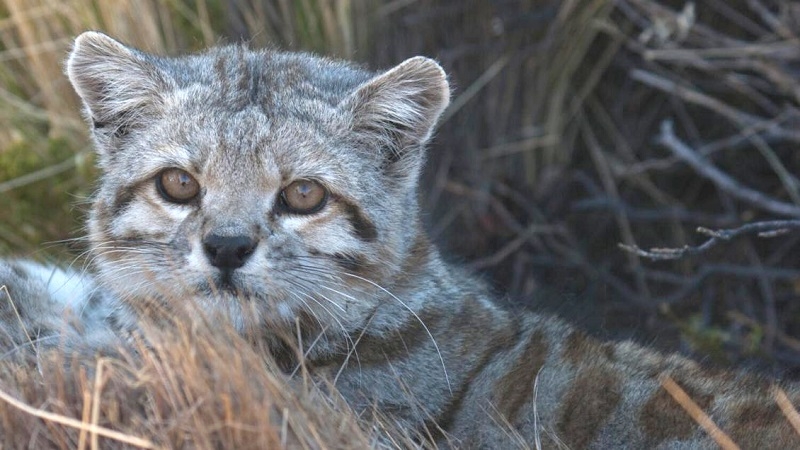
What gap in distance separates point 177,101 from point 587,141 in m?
4.97

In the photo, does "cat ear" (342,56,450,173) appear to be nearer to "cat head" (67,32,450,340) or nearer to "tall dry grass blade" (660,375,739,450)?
"cat head" (67,32,450,340)

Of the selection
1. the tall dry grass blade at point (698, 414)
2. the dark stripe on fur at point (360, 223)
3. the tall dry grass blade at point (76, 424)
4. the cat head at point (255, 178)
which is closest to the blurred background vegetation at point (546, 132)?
the cat head at point (255, 178)

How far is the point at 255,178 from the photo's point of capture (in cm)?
498

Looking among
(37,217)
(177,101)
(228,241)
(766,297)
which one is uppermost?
(177,101)

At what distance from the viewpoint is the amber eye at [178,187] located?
5.00 metres

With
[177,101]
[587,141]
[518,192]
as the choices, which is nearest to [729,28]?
[587,141]

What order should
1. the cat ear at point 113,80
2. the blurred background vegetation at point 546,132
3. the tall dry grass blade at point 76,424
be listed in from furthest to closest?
the blurred background vegetation at point 546,132 < the cat ear at point 113,80 < the tall dry grass blade at point 76,424

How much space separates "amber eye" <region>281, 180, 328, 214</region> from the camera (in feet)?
16.6

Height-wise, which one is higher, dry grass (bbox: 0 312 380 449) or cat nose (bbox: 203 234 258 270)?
cat nose (bbox: 203 234 258 270)

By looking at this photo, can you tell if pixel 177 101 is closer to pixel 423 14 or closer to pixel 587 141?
pixel 423 14

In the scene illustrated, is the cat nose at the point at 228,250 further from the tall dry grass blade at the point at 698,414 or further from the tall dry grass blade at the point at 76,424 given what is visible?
the tall dry grass blade at the point at 698,414

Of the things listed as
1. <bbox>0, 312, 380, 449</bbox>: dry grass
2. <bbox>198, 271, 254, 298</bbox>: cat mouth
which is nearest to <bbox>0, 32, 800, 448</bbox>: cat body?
<bbox>198, 271, 254, 298</bbox>: cat mouth

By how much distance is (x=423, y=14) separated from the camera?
29.8 feet

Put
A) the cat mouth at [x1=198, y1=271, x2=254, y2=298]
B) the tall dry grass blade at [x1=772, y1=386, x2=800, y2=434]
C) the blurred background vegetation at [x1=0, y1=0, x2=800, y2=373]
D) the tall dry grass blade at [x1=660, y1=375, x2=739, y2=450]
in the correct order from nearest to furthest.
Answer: the tall dry grass blade at [x1=660, y1=375, x2=739, y2=450] → the tall dry grass blade at [x1=772, y1=386, x2=800, y2=434] → the cat mouth at [x1=198, y1=271, x2=254, y2=298] → the blurred background vegetation at [x1=0, y1=0, x2=800, y2=373]
